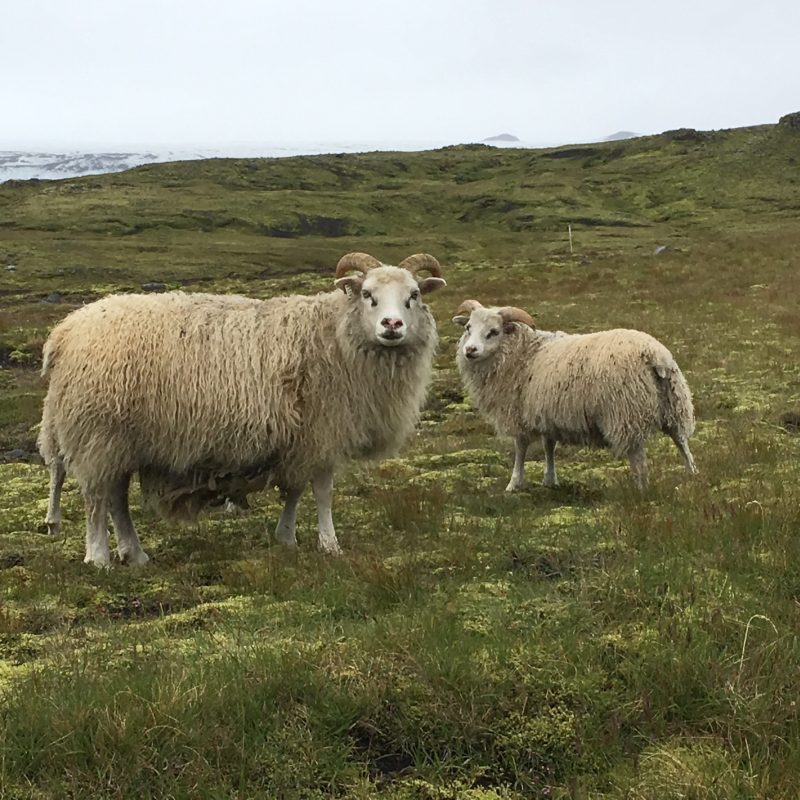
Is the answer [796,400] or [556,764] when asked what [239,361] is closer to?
[556,764]

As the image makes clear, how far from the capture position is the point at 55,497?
408 inches

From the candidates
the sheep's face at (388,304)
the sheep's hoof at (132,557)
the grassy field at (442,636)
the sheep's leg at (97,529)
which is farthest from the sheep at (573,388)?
the sheep's leg at (97,529)

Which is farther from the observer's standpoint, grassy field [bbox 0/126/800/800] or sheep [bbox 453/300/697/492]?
sheep [bbox 453/300/697/492]

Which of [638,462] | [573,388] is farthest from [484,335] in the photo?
[638,462]

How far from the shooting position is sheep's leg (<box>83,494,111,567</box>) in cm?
859

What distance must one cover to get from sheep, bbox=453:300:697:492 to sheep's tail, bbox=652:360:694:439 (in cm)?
1

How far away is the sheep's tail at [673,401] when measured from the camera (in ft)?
35.6

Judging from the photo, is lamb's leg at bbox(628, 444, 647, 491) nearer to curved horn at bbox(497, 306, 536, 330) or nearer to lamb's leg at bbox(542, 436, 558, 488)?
lamb's leg at bbox(542, 436, 558, 488)

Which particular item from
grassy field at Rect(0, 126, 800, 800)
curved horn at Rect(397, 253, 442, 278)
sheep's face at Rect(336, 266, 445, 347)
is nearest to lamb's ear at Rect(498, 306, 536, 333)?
grassy field at Rect(0, 126, 800, 800)

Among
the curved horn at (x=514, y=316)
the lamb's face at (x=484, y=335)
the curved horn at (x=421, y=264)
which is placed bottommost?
the lamb's face at (x=484, y=335)

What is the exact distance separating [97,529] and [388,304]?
425 cm

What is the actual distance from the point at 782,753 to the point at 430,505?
246 inches

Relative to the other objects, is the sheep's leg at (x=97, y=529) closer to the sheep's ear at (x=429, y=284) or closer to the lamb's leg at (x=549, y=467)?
the sheep's ear at (x=429, y=284)

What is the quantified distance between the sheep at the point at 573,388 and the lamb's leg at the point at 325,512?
3455 mm
